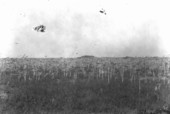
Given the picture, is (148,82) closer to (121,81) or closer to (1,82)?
(121,81)

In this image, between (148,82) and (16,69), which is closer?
(148,82)

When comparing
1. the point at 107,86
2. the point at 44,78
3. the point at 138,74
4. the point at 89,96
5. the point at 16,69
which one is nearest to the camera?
the point at 89,96

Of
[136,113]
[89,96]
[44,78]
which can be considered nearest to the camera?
[136,113]

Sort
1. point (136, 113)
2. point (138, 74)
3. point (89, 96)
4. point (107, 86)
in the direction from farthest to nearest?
1. point (138, 74)
2. point (107, 86)
3. point (89, 96)
4. point (136, 113)

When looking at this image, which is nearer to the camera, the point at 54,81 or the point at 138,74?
the point at 54,81

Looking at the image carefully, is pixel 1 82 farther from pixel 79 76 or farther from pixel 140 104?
pixel 140 104

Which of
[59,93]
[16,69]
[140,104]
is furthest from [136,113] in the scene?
[16,69]

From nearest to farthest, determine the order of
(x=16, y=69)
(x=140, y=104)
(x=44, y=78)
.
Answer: (x=140, y=104) < (x=44, y=78) < (x=16, y=69)

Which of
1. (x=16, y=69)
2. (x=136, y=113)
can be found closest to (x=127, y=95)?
(x=136, y=113)
